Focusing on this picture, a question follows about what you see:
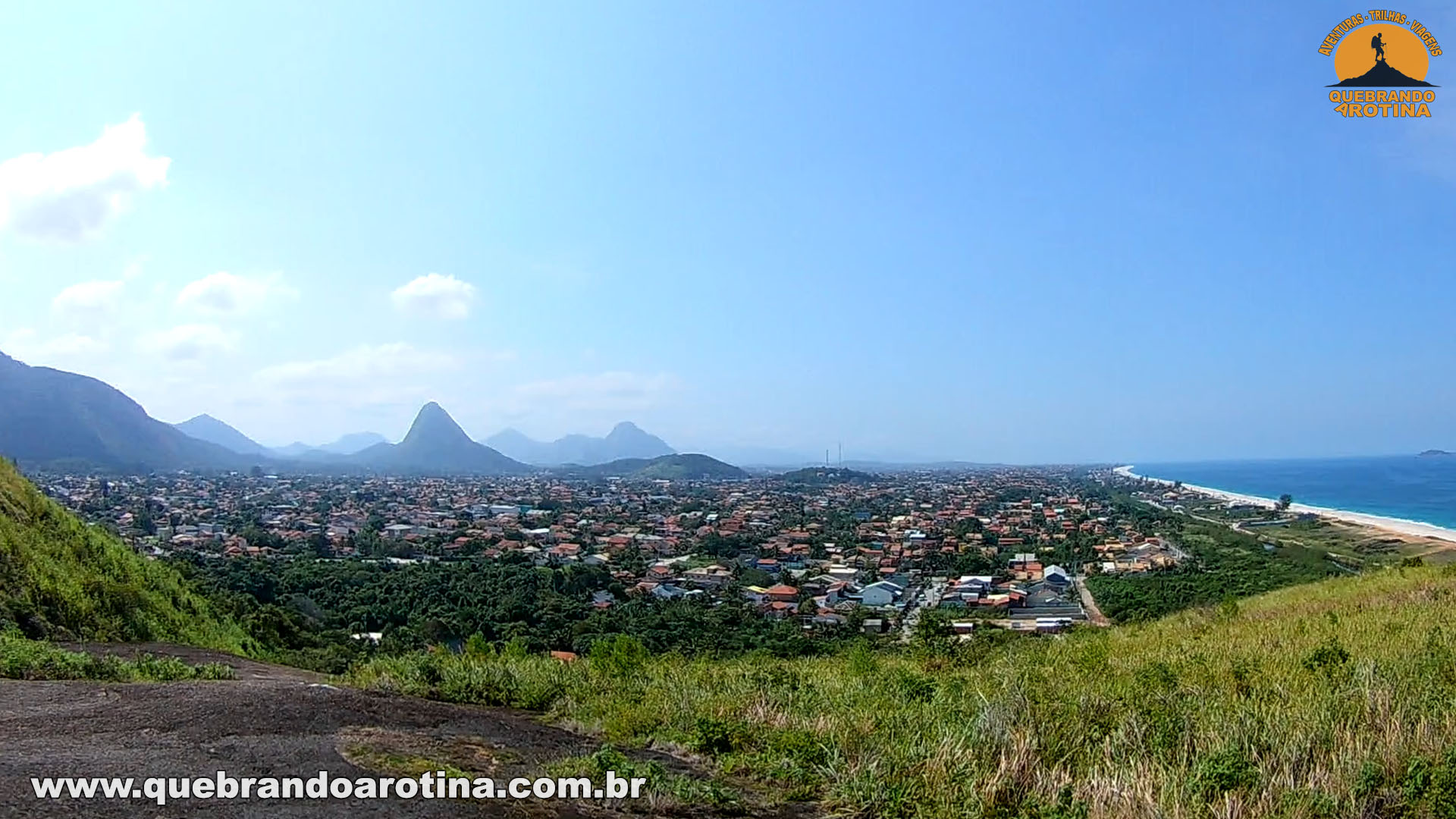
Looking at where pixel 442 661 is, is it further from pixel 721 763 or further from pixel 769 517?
pixel 769 517

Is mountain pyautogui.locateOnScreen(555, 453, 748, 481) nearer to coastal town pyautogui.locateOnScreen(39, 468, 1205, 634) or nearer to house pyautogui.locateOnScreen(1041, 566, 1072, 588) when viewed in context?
coastal town pyautogui.locateOnScreen(39, 468, 1205, 634)

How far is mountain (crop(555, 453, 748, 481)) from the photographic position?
10831 centimetres

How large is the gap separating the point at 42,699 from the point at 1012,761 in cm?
623

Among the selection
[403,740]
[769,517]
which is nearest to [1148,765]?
[403,740]

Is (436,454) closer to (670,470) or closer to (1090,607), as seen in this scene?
(670,470)

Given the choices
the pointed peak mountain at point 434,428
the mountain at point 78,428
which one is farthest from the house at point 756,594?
the pointed peak mountain at point 434,428

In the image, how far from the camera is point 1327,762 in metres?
3.98

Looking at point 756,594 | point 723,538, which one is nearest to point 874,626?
point 756,594

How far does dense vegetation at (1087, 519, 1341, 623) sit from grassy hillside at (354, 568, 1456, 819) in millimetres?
12592

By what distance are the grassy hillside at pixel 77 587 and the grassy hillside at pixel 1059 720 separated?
15.6 feet

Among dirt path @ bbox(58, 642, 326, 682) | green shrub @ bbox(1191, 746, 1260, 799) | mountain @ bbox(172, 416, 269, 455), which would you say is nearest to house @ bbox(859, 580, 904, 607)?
dirt path @ bbox(58, 642, 326, 682)

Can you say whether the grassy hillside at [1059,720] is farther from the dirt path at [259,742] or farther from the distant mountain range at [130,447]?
the distant mountain range at [130,447]

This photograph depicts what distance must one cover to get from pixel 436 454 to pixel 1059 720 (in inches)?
5771

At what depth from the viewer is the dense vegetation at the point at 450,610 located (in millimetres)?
16688
